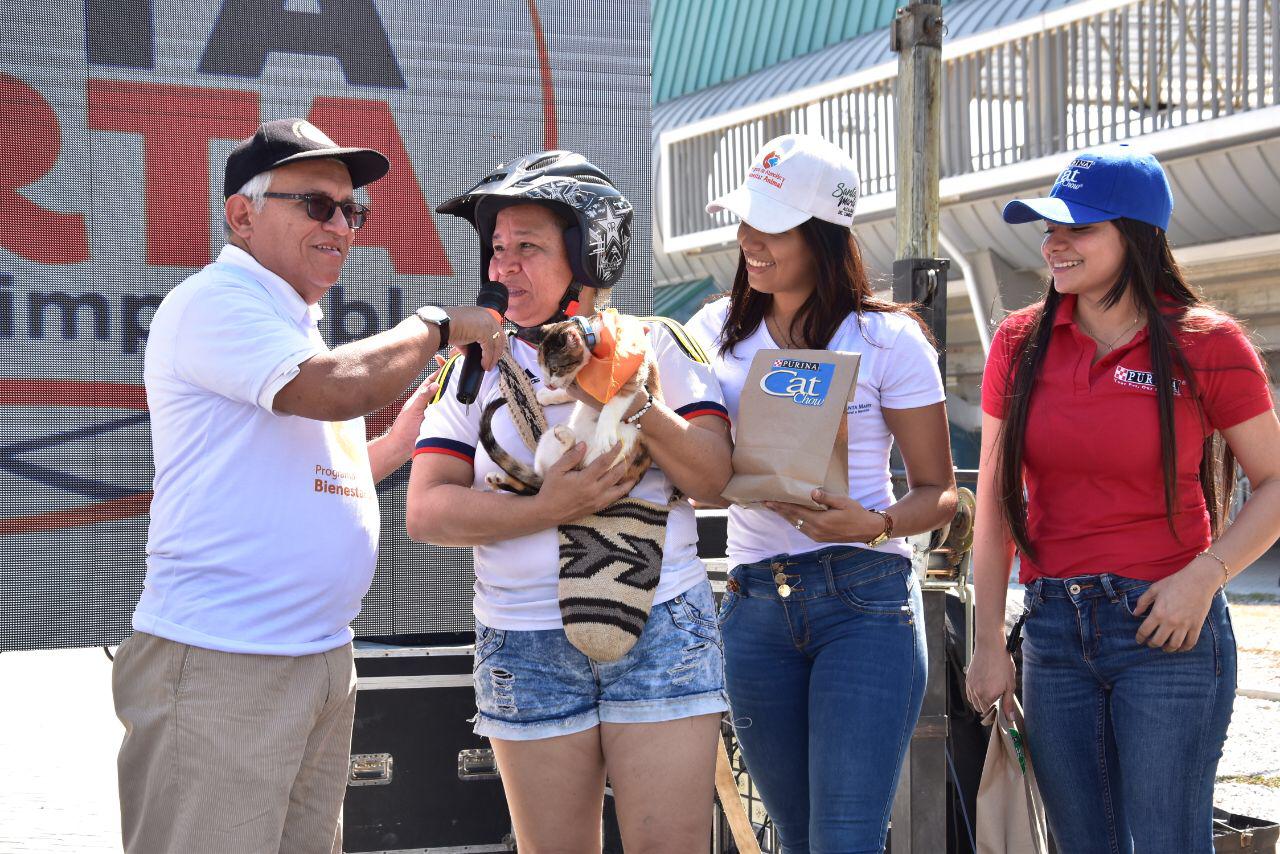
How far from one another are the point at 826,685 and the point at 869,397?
1.98 feet

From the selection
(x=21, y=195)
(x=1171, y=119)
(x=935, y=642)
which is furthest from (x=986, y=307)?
(x=21, y=195)

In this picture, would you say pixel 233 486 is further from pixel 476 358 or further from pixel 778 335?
pixel 778 335

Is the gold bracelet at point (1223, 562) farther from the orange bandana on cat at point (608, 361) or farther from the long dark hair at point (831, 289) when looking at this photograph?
the orange bandana on cat at point (608, 361)

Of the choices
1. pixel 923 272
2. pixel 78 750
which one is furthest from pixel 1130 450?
pixel 78 750

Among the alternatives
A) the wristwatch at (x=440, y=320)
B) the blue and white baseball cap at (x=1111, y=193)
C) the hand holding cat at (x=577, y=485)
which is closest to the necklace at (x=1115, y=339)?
the blue and white baseball cap at (x=1111, y=193)

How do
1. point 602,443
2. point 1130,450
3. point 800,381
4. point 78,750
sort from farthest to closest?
point 78,750 < point 1130,450 < point 800,381 < point 602,443

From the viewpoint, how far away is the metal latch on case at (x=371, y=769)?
3.92 metres

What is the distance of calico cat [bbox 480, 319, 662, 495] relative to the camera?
7.22 feet

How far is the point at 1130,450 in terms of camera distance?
2684 millimetres

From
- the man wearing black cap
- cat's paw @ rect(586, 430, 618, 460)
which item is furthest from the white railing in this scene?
the man wearing black cap

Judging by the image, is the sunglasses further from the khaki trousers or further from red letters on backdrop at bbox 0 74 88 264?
red letters on backdrop at bbox 0 74 88 264

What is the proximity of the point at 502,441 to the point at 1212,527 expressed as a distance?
156cm

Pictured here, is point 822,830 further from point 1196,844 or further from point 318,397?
point 318,397

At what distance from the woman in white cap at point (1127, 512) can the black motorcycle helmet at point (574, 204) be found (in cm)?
93
